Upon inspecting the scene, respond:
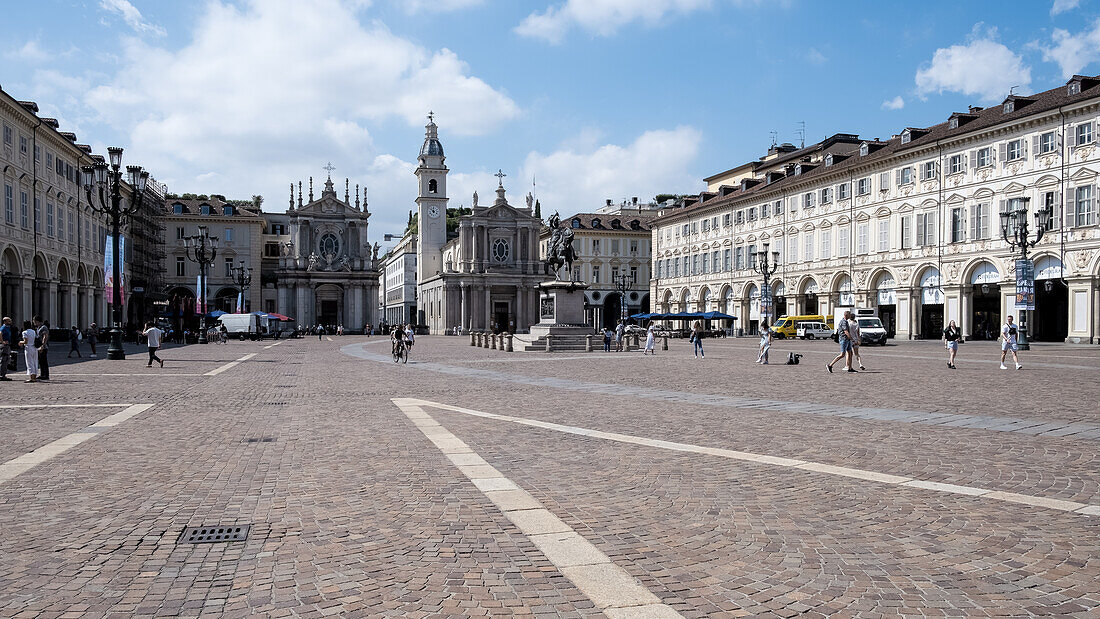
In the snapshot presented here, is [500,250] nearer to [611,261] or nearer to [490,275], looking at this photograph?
[490,275]

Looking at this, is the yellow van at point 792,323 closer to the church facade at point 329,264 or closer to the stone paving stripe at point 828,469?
the stone paving stripe at point 828,469

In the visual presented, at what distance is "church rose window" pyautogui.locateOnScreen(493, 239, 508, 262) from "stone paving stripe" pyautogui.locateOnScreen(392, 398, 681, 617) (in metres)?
91.7

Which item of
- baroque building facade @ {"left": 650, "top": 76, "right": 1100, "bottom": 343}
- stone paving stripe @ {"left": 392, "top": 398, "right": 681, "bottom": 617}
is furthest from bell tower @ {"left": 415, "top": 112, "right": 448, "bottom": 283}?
stone paving stripe @ {"left": 392, "top": 398, "right": 681, "bottom": 617}

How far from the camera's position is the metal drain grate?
585cm

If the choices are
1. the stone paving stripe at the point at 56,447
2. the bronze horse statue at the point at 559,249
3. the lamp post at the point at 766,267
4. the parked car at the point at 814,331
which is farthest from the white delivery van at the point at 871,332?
the stone paving stripe at the point at 56,447

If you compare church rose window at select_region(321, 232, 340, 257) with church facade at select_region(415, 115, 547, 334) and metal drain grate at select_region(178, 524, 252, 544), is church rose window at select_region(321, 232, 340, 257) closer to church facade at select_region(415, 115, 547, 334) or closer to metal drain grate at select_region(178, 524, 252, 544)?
church facade at select_region(415, 115, 547, 334)

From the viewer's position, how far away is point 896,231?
53.7 meters

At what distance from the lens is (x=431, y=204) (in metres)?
107

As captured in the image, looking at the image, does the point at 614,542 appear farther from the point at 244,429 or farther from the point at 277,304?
the point at 277,304

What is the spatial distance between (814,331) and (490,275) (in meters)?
46.2

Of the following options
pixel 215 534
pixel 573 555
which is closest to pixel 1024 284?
pixel 573 555

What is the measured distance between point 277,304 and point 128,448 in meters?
93.2

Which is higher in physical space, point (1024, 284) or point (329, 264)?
point (329, 264)

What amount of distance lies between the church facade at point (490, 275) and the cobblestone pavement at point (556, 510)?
8009 centimetres
